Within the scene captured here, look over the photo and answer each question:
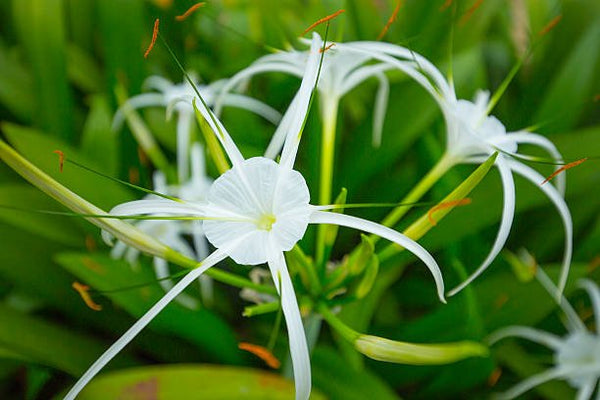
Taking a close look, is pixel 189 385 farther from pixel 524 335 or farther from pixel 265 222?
pixel 524 335

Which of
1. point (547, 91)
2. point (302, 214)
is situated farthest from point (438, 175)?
point (547, 91)

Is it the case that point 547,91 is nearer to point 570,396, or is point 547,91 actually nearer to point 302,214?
point 570,396

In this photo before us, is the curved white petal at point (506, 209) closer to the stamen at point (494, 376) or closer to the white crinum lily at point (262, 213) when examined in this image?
the white crinum lily at point (262, 213)

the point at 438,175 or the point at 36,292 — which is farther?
the point at 36,292

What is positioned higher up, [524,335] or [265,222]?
[524,335]

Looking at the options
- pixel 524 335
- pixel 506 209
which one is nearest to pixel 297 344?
pixel 506 209
